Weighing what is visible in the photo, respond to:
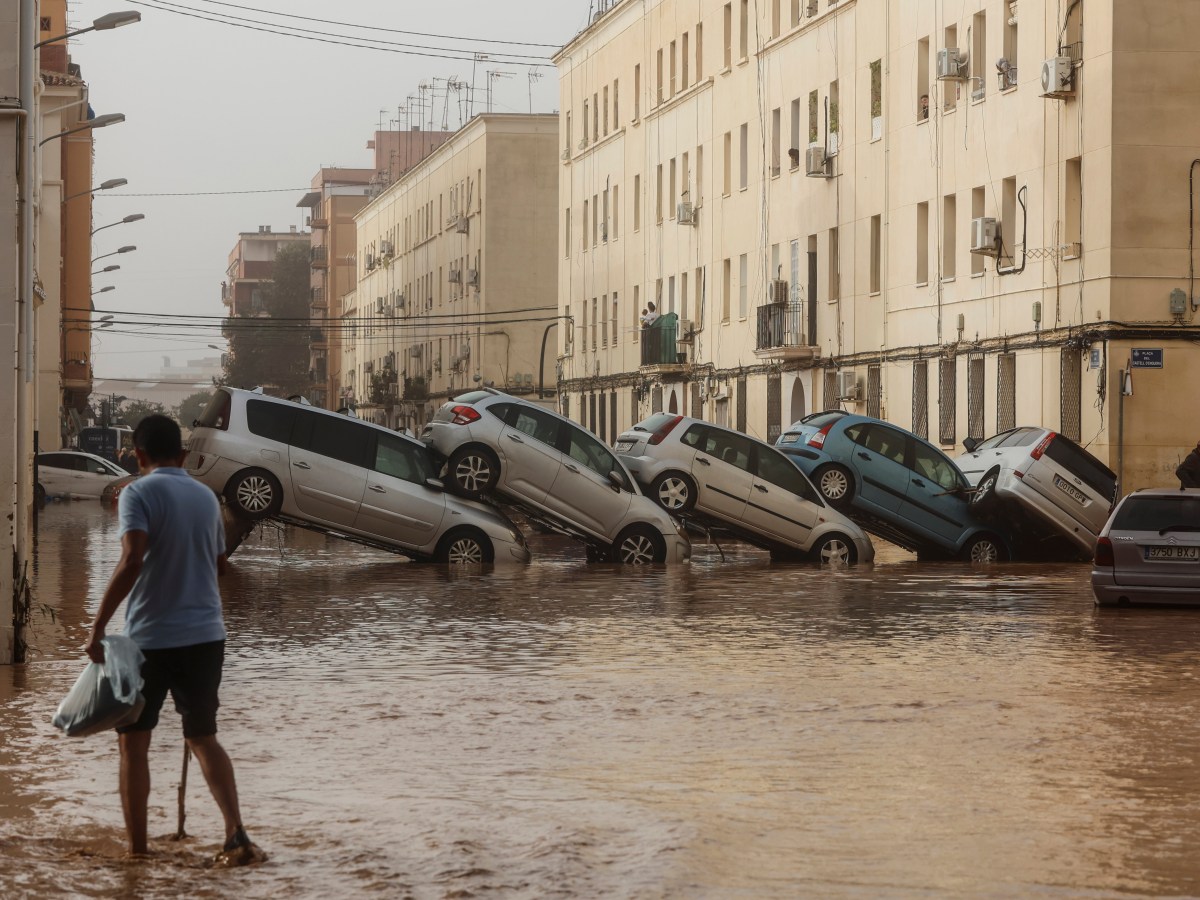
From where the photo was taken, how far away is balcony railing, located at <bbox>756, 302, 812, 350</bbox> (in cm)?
4953

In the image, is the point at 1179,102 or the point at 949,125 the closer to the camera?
the point at 1179,102

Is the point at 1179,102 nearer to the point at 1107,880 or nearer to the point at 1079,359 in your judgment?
the point at 1079,359

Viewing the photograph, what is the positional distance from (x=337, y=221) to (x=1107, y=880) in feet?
463

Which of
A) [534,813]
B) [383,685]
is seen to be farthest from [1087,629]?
[534,813]

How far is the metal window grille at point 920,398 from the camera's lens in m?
42.0

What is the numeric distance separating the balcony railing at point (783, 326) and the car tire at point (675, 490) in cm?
2181

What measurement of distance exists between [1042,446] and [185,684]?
22961mm

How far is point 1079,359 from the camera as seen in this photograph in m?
35.2

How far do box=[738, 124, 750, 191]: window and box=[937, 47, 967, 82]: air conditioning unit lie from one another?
15.0 metres

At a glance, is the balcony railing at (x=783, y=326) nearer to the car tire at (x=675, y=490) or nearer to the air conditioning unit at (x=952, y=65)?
the air conditioning unit at (x=952, y=65)

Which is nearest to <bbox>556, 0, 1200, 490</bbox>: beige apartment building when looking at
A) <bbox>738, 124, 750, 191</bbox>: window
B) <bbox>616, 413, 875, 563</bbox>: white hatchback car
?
<bbox>738, 124, 750, 191</bbox>: window

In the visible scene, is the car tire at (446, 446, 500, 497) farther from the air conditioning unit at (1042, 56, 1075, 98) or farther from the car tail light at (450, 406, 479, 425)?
the air conditioning unit at (1042, 56, 1075, 98)

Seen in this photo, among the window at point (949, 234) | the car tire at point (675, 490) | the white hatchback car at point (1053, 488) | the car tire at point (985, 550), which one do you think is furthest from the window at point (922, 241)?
the car tire at point (675, 490)

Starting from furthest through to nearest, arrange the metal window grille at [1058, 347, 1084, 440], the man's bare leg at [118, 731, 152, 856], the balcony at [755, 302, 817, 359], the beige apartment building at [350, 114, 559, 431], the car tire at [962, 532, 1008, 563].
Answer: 1. the beige apartment building at [350, 114, 559, 431]
2. the balcony at [755, 302, 817, 359]
3. the metal window grille at [1058, 347, 1084, 440]
4. the car tire at [962, 532, 1008, 563]
5. the man's bare leg at [118, 731, 152, 856]
